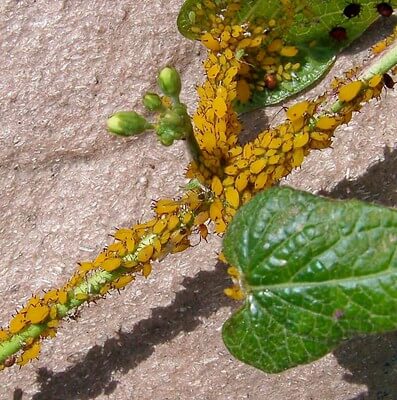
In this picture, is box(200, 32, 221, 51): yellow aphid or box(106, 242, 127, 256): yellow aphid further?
box(200, 32, 221, 51): yellow aphid

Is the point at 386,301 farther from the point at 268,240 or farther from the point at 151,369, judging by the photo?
the point at 151,369

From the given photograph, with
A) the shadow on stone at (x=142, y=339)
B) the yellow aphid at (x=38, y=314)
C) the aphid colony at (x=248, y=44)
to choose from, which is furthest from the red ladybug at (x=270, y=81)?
the yellow aphid at (x=38, y=314)

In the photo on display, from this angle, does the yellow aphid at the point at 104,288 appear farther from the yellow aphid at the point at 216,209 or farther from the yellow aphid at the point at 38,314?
the yellow aphid at the point at 216,209

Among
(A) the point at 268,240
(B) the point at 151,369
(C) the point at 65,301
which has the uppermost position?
(A) the point at 268,240

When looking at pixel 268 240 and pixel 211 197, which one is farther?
pixel 211 197

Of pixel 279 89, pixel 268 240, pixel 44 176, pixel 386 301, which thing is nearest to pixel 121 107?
pixel 44 176

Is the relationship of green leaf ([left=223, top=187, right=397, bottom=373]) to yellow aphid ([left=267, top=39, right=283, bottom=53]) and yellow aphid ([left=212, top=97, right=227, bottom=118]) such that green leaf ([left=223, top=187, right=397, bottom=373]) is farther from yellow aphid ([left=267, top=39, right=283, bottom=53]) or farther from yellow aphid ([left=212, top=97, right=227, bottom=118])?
yellow aphid ([left=267, top=39, right=283, bottom=53])

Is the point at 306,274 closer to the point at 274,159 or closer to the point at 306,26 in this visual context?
the point at 274,159

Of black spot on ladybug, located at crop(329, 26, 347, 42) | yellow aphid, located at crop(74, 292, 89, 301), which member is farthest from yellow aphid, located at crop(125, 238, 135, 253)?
black spot on ladybug, located at crop(329, 26, 347, 42)
